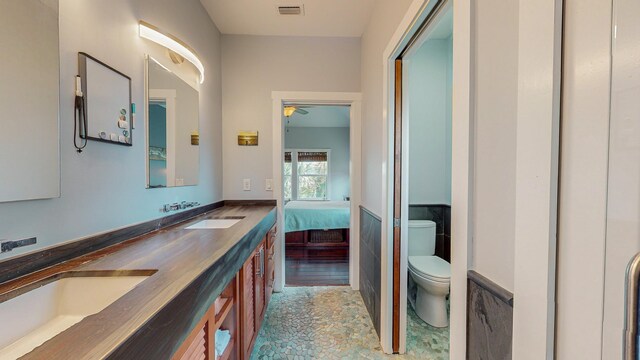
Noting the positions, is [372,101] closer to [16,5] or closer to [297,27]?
[297,27]

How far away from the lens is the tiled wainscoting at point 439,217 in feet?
7.62

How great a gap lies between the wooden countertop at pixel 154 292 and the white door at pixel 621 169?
0.84 m

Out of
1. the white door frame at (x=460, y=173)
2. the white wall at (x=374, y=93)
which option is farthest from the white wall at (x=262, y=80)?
the white door frame at (x=460, y=173)

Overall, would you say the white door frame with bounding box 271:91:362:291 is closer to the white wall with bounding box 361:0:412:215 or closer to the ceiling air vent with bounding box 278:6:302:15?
the white wall with bounding box 361:0:412:215

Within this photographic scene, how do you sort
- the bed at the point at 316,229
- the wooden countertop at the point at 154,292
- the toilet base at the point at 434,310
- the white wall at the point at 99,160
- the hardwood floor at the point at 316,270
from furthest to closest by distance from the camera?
the bed at the point at 316,229, the hardwood floor at the point at 316,270, the toilet base at the point at 434,310, the white wall at the point at 99,160, the wooden countertop at the point at 154,292

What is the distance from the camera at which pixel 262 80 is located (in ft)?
8.25

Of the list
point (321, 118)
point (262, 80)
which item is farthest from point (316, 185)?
point (262, 80)

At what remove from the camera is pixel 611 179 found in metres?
0.37

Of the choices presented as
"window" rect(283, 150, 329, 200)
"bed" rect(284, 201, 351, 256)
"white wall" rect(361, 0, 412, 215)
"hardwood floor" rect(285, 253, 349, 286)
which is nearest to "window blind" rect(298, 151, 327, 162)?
"window" rect(283, 150, 329, 200)

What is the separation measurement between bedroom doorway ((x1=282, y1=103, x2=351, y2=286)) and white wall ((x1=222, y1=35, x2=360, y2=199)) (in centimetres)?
132

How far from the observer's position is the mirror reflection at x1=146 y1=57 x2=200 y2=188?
57.2 inches

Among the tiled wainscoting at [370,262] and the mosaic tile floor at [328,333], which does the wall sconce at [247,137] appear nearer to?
the tiled wainscoting at [370,262]

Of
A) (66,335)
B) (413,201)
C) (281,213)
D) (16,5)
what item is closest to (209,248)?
(66,335)

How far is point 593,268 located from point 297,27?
104 inches
